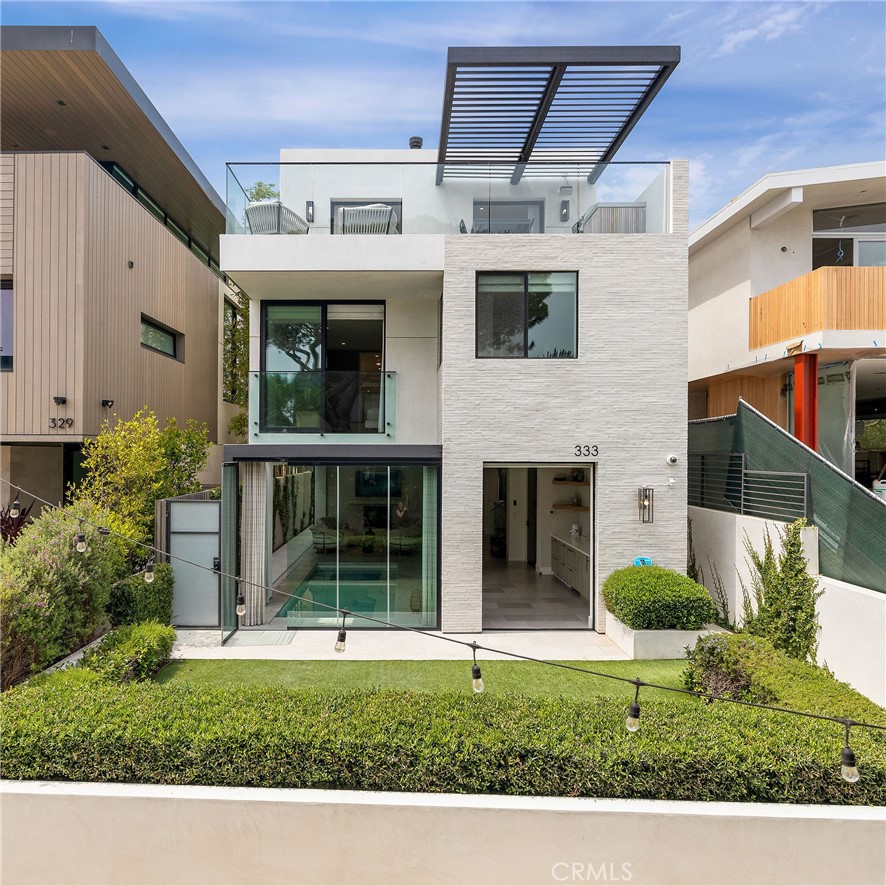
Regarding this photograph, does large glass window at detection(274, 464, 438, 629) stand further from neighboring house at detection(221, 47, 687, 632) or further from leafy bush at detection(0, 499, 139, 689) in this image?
leafy bush at detection(0, 499, 139, 689)

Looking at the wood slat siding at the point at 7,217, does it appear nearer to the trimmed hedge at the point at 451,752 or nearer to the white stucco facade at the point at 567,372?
the white stucco facade at the point at 567,372

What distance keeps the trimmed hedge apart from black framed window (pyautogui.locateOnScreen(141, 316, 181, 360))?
974 cm

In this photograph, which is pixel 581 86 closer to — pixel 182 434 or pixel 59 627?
pixel 182 434

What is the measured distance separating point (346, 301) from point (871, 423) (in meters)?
13.4

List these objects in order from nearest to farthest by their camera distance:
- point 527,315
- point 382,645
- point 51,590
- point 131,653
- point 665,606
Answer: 1. point 51,590
2. point 131,653
3. point 665,606
4. point 382,645
5. point 527,315

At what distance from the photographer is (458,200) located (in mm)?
9578

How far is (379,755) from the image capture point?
4168 mm

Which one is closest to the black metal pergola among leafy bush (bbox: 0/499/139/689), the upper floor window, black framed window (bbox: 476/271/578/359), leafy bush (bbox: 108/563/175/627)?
black framed window (bbox: 476/271/578/359)

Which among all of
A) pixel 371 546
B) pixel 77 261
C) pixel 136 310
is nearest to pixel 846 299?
pixel 371 546

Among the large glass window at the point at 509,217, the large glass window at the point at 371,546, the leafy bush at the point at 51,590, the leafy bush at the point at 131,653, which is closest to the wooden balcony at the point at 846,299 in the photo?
the large glass window at the point at 509,217

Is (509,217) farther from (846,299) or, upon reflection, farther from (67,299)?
(67,299)

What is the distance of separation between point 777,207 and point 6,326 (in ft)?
50.3

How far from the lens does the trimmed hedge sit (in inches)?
160

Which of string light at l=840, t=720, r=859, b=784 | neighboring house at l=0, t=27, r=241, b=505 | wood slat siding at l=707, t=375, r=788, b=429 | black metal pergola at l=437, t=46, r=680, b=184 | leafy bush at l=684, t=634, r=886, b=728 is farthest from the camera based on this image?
wood slat siding at l=707, t=375, r=788, b=429
